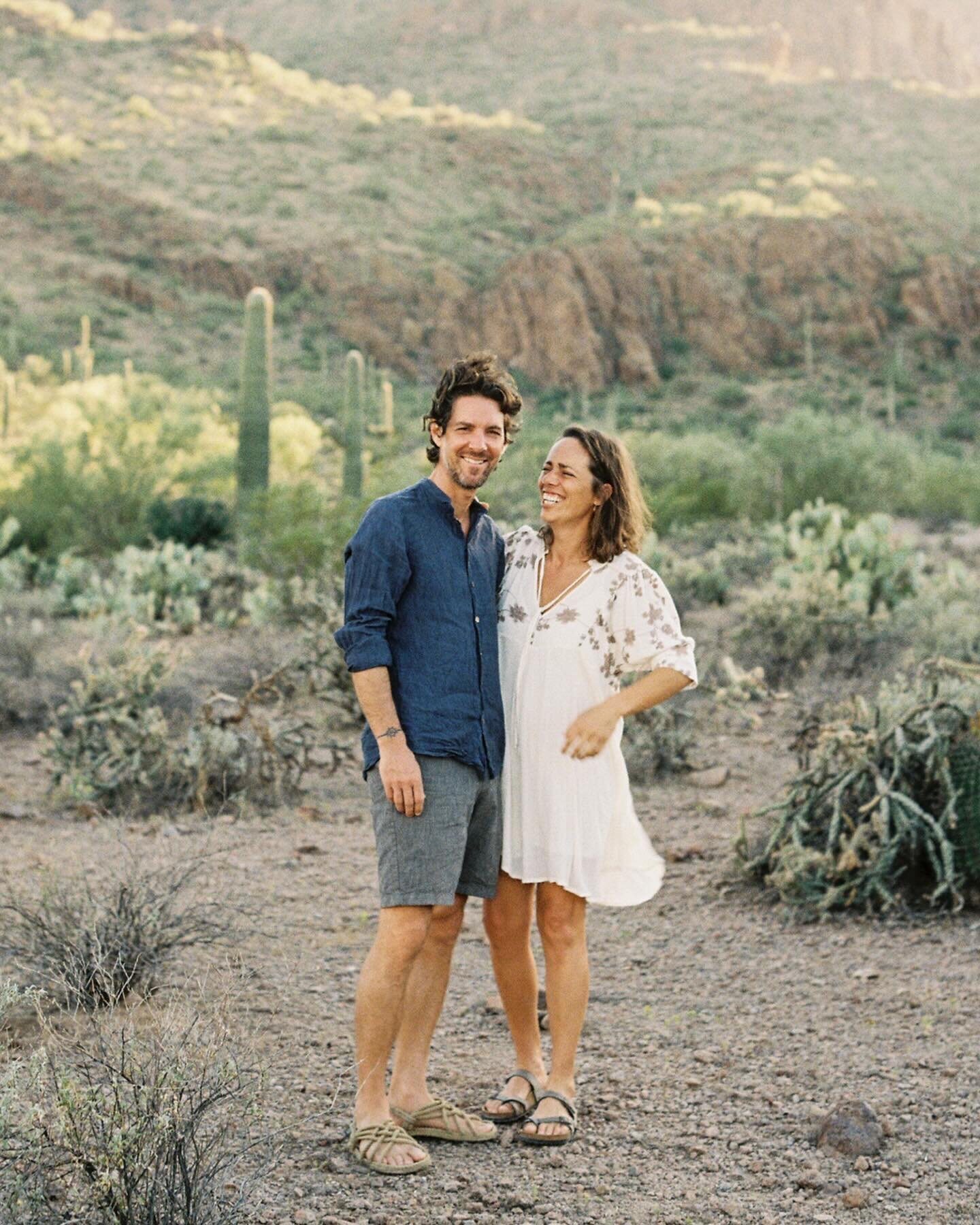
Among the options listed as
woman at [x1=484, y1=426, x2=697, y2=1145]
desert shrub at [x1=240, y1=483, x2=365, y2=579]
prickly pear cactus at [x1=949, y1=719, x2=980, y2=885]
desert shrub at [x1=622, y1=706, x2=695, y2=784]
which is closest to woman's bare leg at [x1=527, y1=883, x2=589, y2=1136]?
woman at [x1=484, y1=426, x2=697, y2=1145]

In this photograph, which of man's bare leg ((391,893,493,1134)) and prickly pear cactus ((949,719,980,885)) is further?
prickly pear cactus ((949,719,980,885))

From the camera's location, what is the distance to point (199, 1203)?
271 centimetres

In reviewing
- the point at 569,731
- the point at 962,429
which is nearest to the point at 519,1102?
the point at 569,731

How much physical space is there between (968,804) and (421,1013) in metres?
2.67

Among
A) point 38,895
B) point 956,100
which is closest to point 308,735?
point 38,895

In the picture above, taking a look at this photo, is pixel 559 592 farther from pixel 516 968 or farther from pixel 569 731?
pixel 516 968

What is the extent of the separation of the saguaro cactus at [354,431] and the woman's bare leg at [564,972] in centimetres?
1259

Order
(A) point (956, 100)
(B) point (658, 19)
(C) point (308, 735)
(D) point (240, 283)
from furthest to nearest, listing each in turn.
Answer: (B) point (658, 19) < (A) point (956, 100) < (D) point (240, 283) < (C) point (308, 735)

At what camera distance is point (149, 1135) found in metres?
2.74

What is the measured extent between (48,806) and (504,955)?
12.8 ft

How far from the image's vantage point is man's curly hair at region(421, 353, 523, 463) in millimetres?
3459

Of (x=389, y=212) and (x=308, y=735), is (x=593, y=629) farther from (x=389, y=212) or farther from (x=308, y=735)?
(x=389, y=212)

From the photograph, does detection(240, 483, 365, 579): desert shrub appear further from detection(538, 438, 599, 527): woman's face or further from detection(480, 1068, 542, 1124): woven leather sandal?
detection(480, 1068, 542, 1124): woven leather sandal

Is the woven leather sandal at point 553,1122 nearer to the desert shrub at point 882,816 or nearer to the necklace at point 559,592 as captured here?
the necklace at point 559,592
